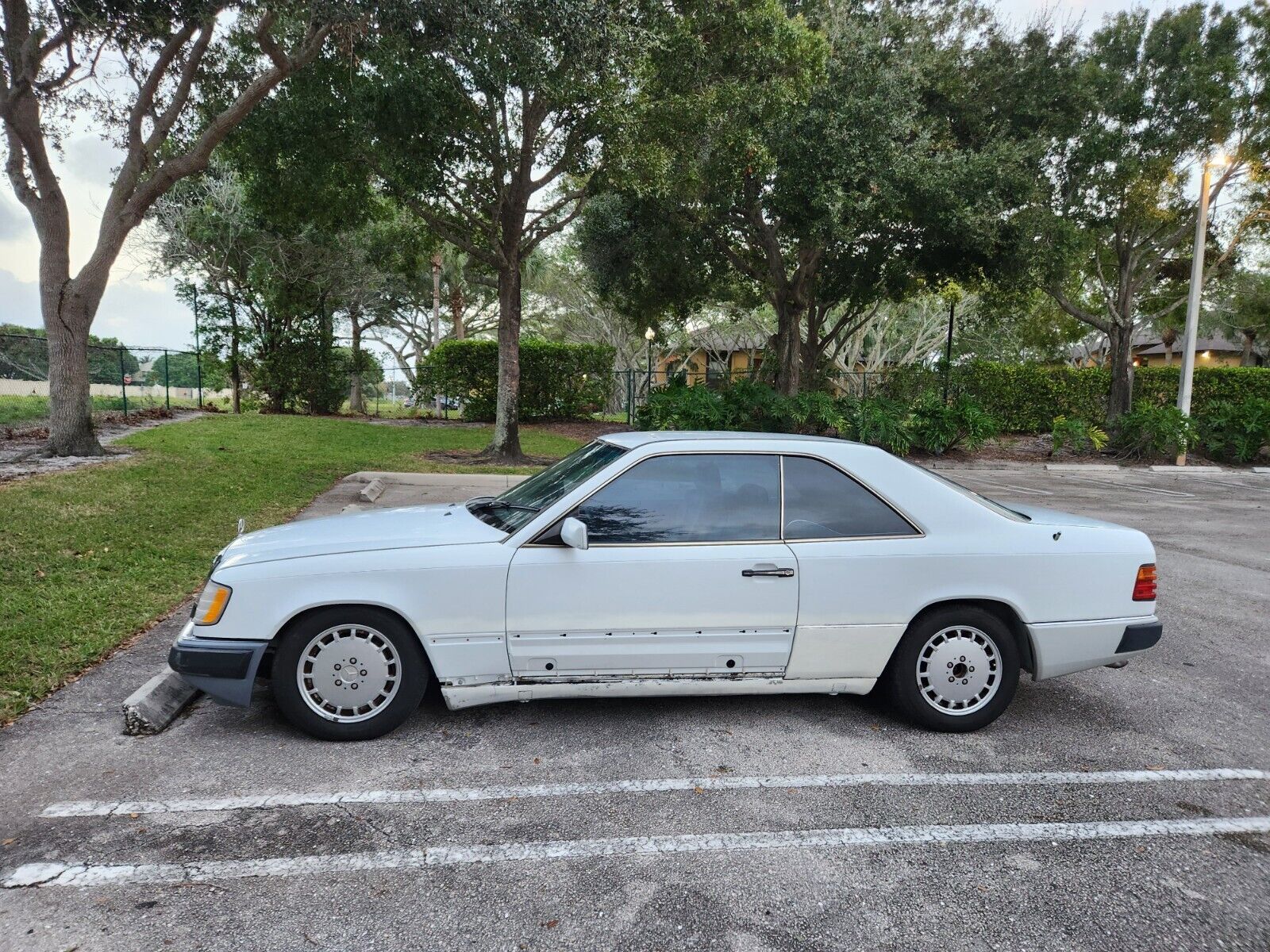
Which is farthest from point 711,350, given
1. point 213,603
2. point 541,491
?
point 213,603

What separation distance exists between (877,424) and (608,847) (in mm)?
16046

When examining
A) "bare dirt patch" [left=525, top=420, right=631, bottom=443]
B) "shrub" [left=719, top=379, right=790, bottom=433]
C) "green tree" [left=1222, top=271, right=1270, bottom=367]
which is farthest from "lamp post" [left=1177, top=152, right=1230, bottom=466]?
"green tree" [left=1222, top=271, right=1270, bottom=367]

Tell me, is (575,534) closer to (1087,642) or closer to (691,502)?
(691,502)

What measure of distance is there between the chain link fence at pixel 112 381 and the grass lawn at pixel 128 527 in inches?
157

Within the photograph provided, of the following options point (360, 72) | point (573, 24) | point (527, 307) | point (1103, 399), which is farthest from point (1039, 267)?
point (527, 307)

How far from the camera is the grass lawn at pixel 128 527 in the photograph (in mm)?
4711

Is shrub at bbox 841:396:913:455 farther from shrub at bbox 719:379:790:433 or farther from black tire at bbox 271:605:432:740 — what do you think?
black tire at bbox 271:605:432:740

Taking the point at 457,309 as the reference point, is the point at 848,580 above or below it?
below

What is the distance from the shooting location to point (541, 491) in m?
4.18

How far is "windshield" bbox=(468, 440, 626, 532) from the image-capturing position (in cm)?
390

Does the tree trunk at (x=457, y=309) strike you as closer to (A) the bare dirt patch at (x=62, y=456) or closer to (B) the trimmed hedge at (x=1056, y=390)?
(A) the bare dirt patch at (x=62, y=456)

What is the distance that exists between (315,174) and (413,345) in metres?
28.1

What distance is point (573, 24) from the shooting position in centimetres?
903

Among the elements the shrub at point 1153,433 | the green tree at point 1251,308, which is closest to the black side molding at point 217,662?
the shrub at point 1153,433
